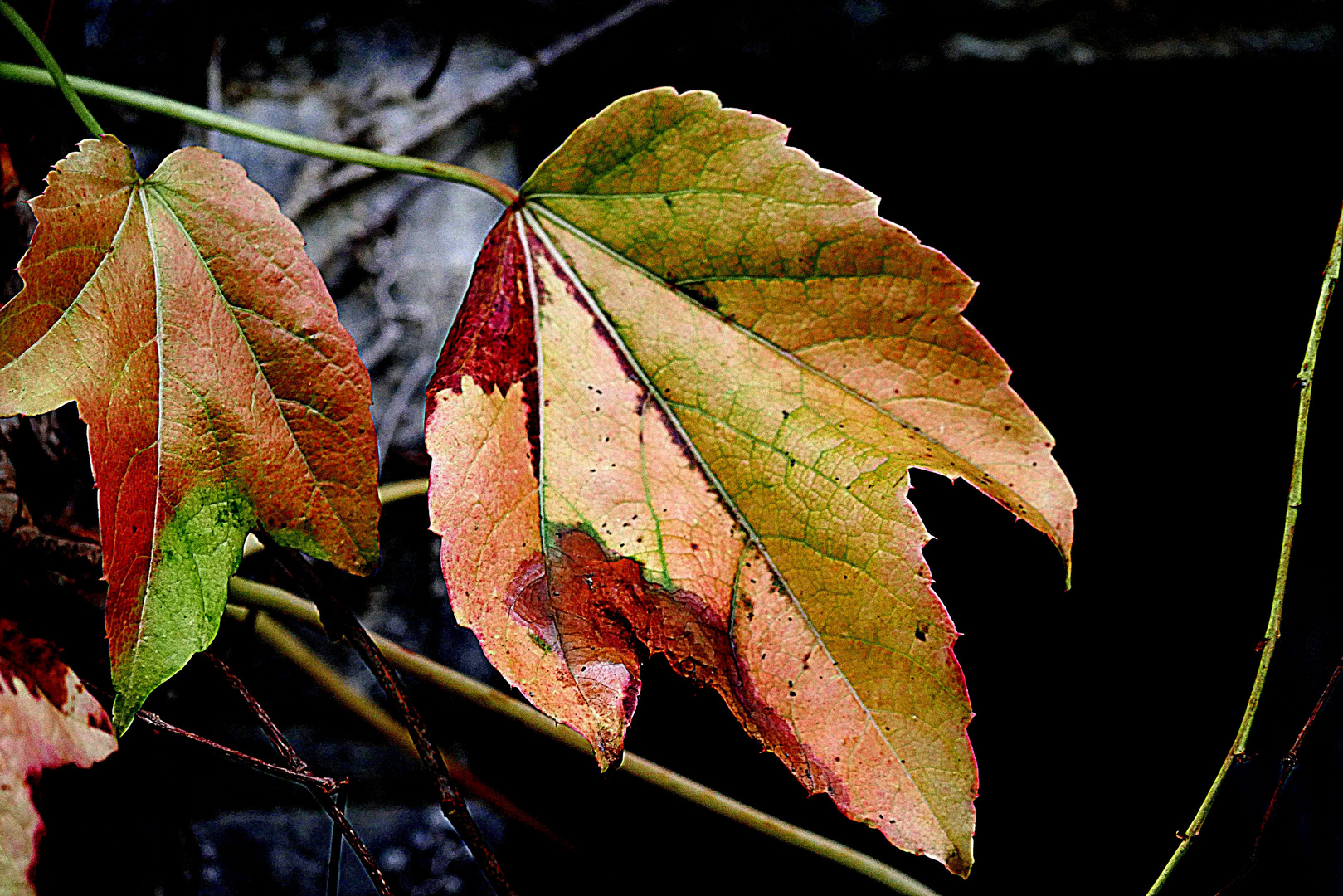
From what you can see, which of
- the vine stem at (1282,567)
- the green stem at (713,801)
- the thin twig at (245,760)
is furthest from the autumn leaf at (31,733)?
the vine stem at (1282,567)

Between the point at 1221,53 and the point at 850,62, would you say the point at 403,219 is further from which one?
the point at 1221,53

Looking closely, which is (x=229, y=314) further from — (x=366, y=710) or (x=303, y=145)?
(x=366, y=710)

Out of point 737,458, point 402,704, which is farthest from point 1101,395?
point 402,704

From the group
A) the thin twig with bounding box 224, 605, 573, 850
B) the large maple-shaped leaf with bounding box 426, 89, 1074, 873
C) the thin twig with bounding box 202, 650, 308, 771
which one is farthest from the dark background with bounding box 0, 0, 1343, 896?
the large maple-shaped leaf with bounding box 426, 89, 1074, 873

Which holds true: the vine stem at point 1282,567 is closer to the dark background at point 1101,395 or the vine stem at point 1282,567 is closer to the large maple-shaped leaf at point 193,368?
the dark background at point 1101,395

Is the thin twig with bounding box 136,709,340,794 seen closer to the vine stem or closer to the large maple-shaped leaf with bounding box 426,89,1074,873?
the large maple-shaped leaf with bounding box 426,89,1074,873
